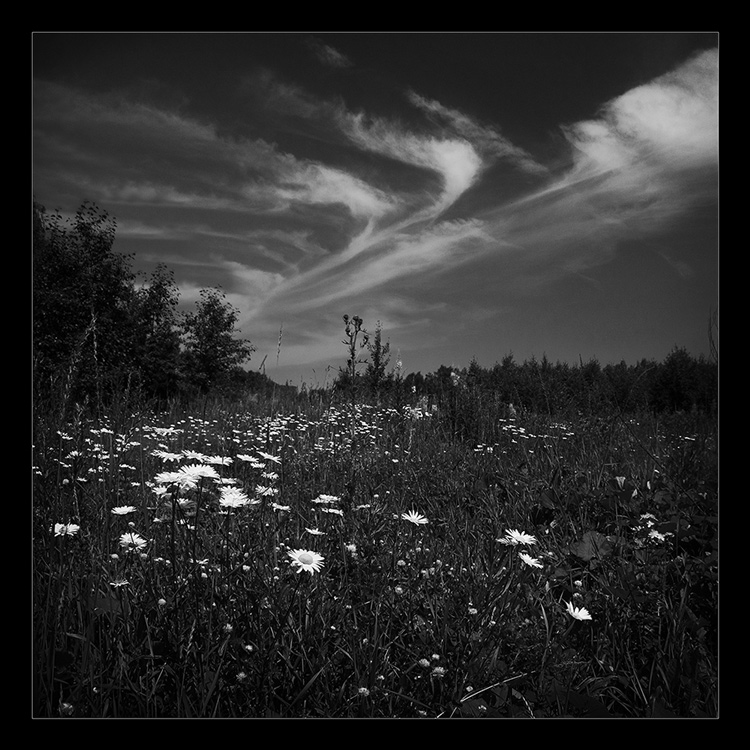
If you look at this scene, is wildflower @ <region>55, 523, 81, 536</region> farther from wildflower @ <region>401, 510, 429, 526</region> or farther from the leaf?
the leaf

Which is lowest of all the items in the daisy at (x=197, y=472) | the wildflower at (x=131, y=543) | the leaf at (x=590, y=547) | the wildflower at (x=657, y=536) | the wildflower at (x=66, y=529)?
the leaf at (x=590, y=547)

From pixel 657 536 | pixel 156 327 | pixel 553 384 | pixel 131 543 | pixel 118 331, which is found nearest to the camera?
pixel 131 543

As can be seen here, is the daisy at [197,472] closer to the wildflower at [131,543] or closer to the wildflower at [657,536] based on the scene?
the wildflower at [131,543]

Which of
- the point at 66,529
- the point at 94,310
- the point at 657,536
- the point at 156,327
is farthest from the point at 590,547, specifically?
the point at 94,310

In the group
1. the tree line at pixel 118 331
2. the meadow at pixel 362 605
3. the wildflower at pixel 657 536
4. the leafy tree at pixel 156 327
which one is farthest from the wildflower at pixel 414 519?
the leafy tree at pixel 156 327

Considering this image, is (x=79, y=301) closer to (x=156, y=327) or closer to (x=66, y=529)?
(x=156, y=327)

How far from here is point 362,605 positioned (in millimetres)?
1345

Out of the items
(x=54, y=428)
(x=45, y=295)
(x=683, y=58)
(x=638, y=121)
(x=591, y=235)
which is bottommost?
(x=54, y=428)

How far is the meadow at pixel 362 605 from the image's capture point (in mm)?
1123
